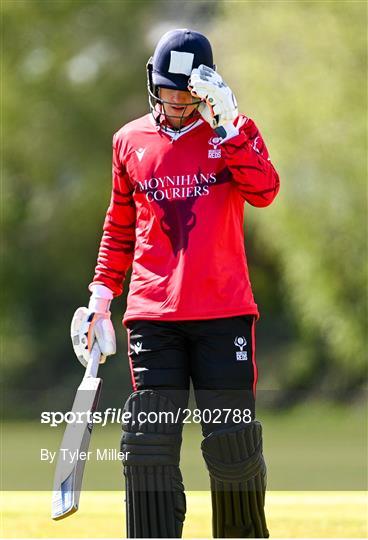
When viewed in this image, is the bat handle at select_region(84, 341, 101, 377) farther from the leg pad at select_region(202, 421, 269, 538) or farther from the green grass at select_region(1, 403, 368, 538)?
the green grass at select_region(1, 403, 368, 538)

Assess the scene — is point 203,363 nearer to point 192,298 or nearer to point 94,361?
point 192,298

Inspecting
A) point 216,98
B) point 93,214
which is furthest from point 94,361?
point 93,214

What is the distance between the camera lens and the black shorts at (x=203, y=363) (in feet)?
13.1

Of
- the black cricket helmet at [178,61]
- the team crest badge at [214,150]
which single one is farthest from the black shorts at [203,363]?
the black cricket helmet at [178,61]

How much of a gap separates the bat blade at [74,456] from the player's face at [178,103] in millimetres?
917

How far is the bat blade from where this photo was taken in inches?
159

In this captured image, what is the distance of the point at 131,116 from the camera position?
20.3 metres

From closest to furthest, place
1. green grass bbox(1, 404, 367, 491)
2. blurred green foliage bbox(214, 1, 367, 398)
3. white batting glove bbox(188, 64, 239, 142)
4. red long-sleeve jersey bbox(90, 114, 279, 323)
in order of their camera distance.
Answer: white batting glove bbox(188, 64, 239, 142) < red long-sleeve jersey bbox(90, 114, 279, 323) < green grass bbox(1, 404, 367, 491) < blurred green foliage bbox(214, 1, 367, 398)

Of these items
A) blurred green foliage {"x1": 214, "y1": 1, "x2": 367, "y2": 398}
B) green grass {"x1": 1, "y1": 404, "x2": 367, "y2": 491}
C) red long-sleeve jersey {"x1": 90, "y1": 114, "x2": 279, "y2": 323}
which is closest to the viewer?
red long-sleeve jersey {"x1": 90, "y1": 114, "x2": 279, "y2": 323}

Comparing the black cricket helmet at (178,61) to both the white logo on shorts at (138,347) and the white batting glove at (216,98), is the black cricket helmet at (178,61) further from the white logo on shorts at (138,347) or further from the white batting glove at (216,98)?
the white logo on shorts at (138,347)

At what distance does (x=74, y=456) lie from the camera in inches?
161

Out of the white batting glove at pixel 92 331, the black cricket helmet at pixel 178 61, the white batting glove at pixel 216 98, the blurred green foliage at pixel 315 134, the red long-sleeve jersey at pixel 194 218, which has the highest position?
the blurred green foliage at pixel 315 134

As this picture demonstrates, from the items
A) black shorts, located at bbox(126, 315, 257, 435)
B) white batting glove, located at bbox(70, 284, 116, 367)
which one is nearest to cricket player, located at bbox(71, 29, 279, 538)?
black shorts, located at bbox(126, 315, 257, 435)

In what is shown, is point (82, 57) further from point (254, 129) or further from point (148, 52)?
point (254, 129)
